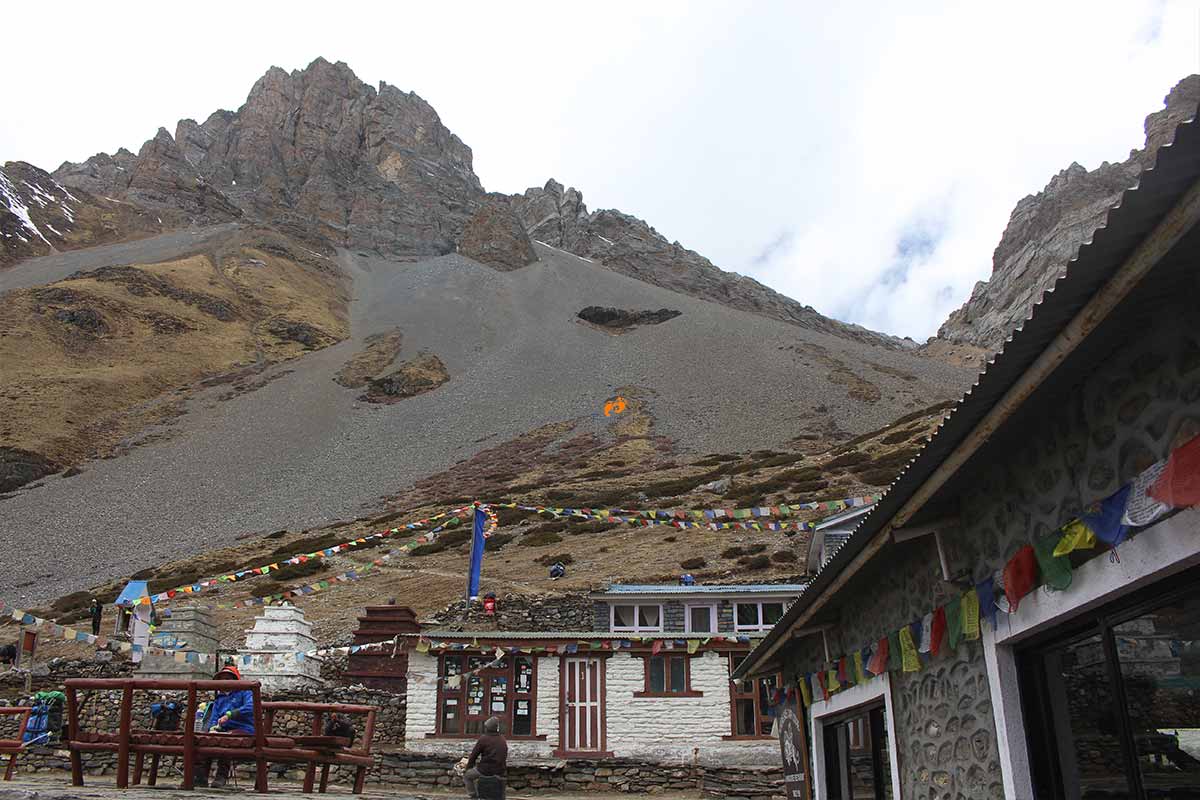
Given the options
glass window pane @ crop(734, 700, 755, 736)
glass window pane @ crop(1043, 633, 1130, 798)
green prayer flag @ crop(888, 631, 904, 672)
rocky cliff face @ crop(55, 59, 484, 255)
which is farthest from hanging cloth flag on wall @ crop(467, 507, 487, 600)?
rocky cliff face @ crop(55, 59, 484, 255)

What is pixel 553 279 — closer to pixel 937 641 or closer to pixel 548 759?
pixel 548 759

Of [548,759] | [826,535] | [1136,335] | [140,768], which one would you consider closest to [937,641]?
[1136,335]

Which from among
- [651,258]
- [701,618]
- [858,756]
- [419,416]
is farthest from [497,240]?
[858,756]

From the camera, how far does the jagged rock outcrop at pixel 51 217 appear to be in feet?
376

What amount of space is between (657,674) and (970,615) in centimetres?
1435

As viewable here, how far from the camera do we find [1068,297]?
342 centimetres

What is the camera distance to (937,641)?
239 inches

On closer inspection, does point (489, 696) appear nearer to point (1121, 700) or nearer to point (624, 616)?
point (624, 616)

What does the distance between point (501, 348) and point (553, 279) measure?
30844 millimetres

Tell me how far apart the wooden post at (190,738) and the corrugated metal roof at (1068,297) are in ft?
16.7

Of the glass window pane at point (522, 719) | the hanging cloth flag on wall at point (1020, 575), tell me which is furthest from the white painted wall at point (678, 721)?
the hanging cloth flag on wall at point (1020, 575)

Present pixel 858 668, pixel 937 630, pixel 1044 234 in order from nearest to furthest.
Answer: pixel 937 630 → pixel 858 668 → pixel 1044 234

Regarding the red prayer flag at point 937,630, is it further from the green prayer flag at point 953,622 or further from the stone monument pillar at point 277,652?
the stone monument pillar at point 277,652

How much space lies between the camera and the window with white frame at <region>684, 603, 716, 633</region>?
77.7 ft
